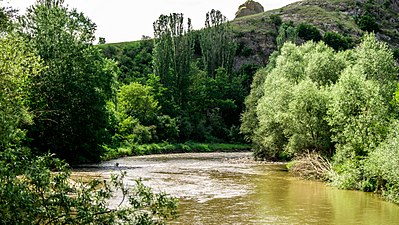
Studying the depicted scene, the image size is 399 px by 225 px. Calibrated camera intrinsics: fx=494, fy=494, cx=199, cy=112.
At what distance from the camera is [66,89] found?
1983 inches

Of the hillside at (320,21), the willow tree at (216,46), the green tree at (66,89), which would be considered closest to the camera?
the green tree at (66,89)

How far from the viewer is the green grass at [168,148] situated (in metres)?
65.7

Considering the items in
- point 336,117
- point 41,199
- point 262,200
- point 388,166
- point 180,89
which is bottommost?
point 262,200

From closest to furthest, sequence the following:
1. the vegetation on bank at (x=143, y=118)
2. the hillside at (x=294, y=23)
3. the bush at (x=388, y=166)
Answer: the vegetation on bank at (x=143, y=118) < the bush at (x=388, y=166) < the hillside at (x=294, y=23)

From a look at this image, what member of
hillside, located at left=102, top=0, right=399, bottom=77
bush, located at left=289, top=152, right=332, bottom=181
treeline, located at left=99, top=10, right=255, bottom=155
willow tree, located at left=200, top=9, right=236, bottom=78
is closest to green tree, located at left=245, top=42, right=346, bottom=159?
bush, located at left=289, top=152, right=332, bottom=181

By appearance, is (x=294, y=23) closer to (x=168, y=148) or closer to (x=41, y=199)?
(x=168, y=148)

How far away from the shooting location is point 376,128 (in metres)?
36.8

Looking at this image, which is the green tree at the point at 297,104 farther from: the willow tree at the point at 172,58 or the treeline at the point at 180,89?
the willow tree at the point at 172,58

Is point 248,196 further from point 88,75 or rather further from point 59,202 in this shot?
point 88,75

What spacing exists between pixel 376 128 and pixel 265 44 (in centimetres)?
11241

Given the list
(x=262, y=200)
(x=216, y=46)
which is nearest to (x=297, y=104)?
(x=262, y=200)

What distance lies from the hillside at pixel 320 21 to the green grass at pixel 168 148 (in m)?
49.5

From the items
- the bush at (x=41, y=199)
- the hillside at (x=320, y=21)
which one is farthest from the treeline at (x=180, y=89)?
the bush at (x=41, y=199)

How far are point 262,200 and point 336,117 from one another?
13118mm
